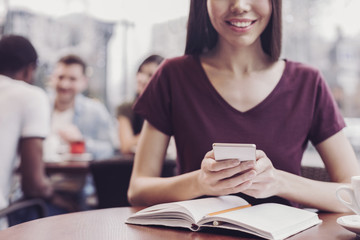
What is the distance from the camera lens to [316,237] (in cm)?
92

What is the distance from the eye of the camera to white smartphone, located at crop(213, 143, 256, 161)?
873 millimetres

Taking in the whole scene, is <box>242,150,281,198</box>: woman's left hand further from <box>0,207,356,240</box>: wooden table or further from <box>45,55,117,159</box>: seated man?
<box>45,55,117,159</box>: seated man

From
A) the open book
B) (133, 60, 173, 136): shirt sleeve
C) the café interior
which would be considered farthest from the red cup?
the open book

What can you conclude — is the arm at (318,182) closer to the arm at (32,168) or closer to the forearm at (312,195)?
the forearm at (312,195)

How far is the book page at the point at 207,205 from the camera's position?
0.98m

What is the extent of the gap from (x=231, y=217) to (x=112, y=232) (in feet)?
0.88

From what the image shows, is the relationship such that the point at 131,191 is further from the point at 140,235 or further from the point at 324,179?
the point at 324,179

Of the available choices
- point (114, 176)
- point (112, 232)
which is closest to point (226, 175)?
point (112, 232)

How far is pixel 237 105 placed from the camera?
142cm

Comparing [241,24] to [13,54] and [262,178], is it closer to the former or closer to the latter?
[262,178]

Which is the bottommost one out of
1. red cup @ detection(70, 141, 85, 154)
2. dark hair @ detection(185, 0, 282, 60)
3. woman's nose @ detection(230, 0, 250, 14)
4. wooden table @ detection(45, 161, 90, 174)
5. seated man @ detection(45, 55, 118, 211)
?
wooden table @ detection(45, 161, 90, 174)

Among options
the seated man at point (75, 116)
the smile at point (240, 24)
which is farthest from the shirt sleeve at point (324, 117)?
the seated man at point (75, 116)

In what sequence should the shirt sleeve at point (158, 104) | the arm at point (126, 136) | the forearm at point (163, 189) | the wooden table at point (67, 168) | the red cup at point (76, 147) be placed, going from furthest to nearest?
the arm at point (126, 136)
the red cup at point (76, 147)
the wooden table at point (67, 168)
the shirt sleeve at point (158, 104)
the forearm at point (163, 189)

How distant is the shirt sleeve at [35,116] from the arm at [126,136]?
1.65 m
